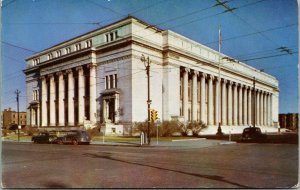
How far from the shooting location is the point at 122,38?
129 ft

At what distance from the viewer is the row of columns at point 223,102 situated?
1946 inches

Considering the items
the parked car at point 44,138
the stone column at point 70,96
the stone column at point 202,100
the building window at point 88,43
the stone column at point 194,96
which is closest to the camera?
the parked car at point 44,138

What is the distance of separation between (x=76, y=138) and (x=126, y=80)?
14.3 metres

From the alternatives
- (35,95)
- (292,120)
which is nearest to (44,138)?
(292,120)

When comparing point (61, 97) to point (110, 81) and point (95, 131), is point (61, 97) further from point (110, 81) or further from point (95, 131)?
point (95, 131)

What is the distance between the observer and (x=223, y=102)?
188 ft

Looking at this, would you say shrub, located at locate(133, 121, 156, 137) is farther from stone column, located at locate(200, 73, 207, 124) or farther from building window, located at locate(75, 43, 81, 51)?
Result: stone column, located at locate(200, 73, 207, 124)

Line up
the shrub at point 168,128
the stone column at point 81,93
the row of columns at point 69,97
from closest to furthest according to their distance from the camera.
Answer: the shrub at point 168,128, the row of columns at point 69,97, the stone column at point 81,93

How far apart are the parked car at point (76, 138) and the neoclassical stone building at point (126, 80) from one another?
10773 millimetres

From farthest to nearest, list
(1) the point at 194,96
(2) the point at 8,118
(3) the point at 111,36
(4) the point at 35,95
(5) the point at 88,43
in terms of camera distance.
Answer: (4) the point at 35,95 → (1) the point at 194,96 → (5) the point at 88,43 → (3) the point at 111,36 → (2) the point at 8,118

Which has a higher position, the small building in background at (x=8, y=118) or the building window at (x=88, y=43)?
the building window at (x=88, y=43)

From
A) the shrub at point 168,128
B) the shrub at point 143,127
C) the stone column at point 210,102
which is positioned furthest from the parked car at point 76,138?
the stone column at point 210,102

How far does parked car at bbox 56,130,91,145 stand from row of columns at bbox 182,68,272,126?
73.4ft

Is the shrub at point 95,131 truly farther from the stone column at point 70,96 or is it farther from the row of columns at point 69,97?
the stone column at point 70,96
